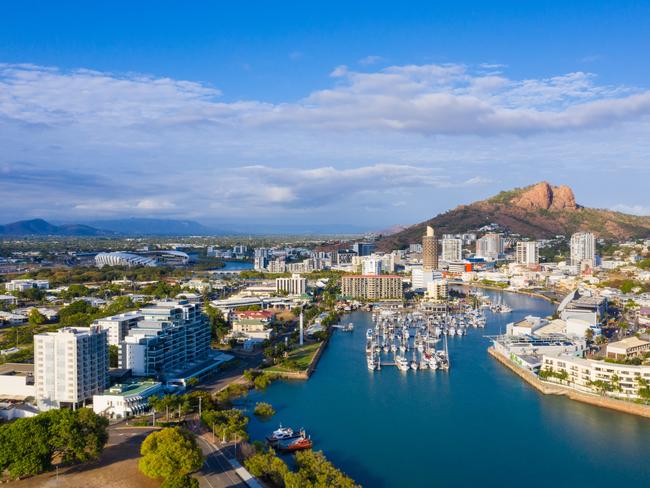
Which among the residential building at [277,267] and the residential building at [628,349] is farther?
the residential building at [277,267]

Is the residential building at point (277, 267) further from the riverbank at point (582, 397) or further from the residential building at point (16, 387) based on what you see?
the residential building at point (16, 387)

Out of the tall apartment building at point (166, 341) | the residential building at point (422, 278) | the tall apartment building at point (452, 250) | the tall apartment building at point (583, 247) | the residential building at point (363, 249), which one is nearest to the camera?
the tall apartment building at point (166, 341)

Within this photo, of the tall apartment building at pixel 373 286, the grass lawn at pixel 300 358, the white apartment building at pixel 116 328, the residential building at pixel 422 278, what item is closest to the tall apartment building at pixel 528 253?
the residential building at pixel 422 278

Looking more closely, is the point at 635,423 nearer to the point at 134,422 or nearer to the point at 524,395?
the point at 524,395

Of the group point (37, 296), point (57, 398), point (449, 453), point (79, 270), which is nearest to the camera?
point (449, 453)

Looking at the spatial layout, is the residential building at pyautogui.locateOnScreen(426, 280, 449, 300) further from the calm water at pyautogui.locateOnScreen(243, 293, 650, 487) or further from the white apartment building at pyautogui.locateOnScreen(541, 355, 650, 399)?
the white apartment building at pyautogui.locateOnScreen(541, 355, 650, 399)

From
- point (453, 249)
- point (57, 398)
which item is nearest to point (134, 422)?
point (57, 398)
